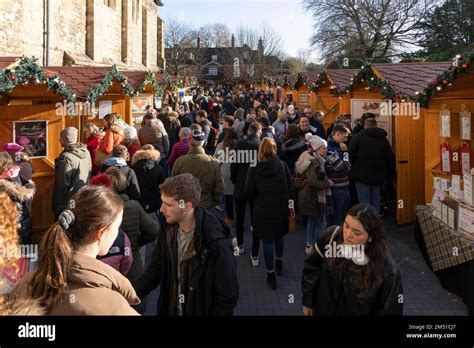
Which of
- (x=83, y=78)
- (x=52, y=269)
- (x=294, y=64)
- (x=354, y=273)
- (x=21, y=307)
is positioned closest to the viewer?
(x=21, y=307)

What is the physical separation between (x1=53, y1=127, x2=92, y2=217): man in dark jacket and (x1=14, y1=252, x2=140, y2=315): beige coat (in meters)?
4.09

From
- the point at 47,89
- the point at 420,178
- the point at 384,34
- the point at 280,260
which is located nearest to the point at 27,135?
the point at 47,89

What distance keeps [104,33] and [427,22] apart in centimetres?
2843

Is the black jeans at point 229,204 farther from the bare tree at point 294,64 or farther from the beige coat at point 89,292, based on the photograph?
the bare tree at point 294,64

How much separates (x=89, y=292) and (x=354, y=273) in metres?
1.67

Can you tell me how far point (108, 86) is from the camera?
990 centimetres

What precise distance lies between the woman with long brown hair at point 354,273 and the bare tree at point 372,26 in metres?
37.6

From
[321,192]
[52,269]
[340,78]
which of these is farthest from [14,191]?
[340,78]

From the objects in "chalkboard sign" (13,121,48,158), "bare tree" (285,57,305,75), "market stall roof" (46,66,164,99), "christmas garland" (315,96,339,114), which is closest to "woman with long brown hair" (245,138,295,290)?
"chalkboard sign" (13,121,48,158)

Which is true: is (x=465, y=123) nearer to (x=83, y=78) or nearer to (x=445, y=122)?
(x=445, y=122)

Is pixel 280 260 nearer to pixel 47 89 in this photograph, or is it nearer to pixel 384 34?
pixel 47 89

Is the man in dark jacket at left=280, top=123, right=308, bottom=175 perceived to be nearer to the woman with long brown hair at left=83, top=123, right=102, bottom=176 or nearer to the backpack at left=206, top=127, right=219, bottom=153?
the woman with long brown hair at left=83, top=123, right=102, bottom=176

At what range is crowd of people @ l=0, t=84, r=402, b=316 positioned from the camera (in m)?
2.17

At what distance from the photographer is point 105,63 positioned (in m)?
22.1
